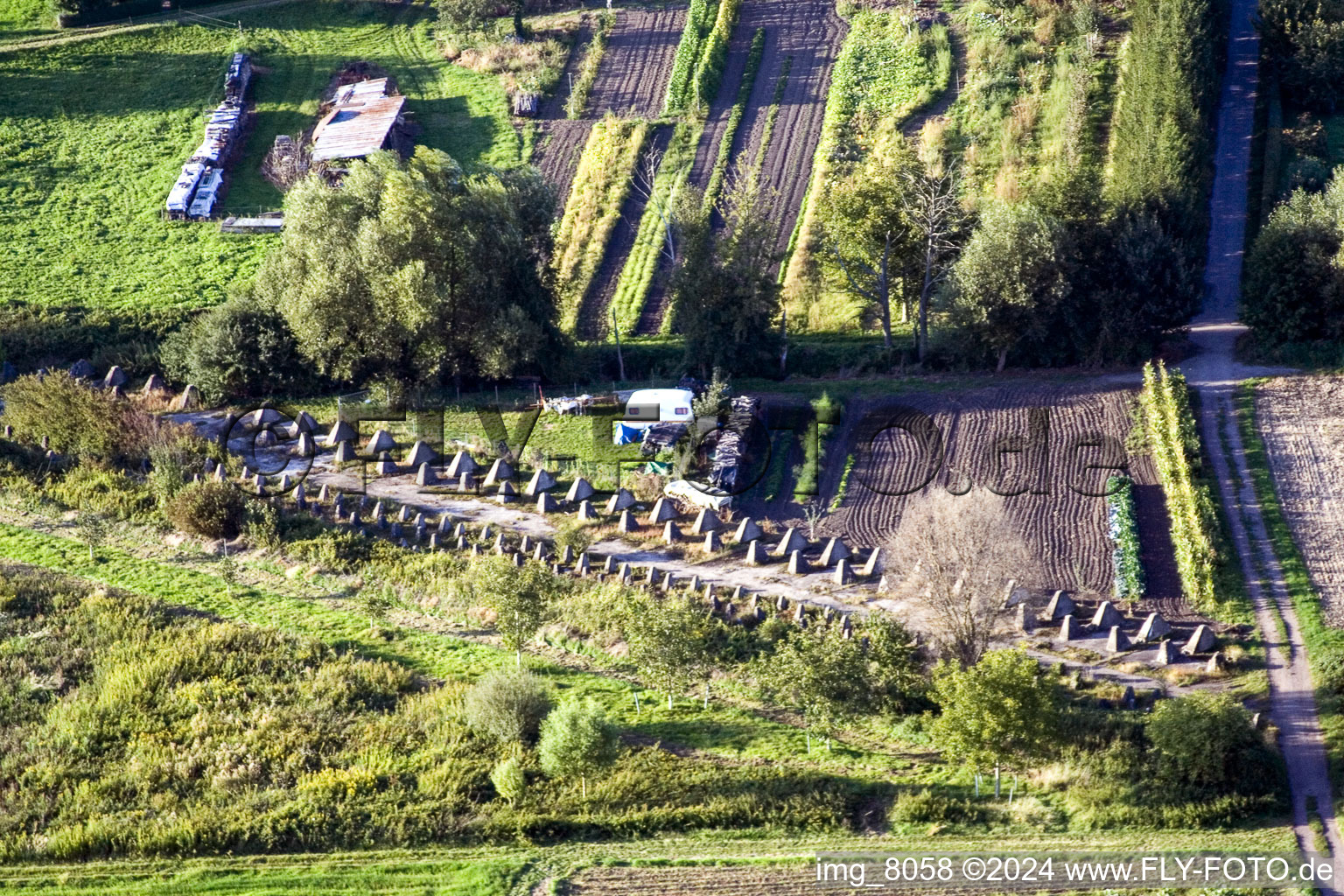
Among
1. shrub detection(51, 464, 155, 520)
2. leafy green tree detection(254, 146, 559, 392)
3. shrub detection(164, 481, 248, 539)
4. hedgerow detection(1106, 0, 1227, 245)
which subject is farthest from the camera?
hedgerow detection(1106, 0, 1227, 245)

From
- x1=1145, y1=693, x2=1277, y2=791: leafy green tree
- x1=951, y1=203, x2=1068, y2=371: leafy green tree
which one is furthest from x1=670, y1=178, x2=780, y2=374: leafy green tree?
x1=1145, y1=693, x2=1277, y2=791: leafy green tree

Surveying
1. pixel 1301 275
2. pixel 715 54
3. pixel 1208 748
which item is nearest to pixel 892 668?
pixel 1208 748

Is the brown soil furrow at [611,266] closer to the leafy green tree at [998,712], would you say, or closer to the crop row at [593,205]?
the crop row at [593,205]

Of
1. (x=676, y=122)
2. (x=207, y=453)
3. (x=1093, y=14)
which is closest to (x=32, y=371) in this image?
(x=207, y=453)

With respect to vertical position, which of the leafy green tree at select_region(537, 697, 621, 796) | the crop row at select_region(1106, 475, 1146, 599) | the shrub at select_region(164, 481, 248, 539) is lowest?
the leafy green tree at select_region(537, 697, 621, 796)

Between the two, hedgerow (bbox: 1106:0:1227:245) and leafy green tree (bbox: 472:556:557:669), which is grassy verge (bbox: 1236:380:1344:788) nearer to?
hedgerow (bbox: 1106:0:1227:245)

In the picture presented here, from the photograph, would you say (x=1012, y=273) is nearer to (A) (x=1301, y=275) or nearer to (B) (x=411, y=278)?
(A) (x=1301, y=275)
